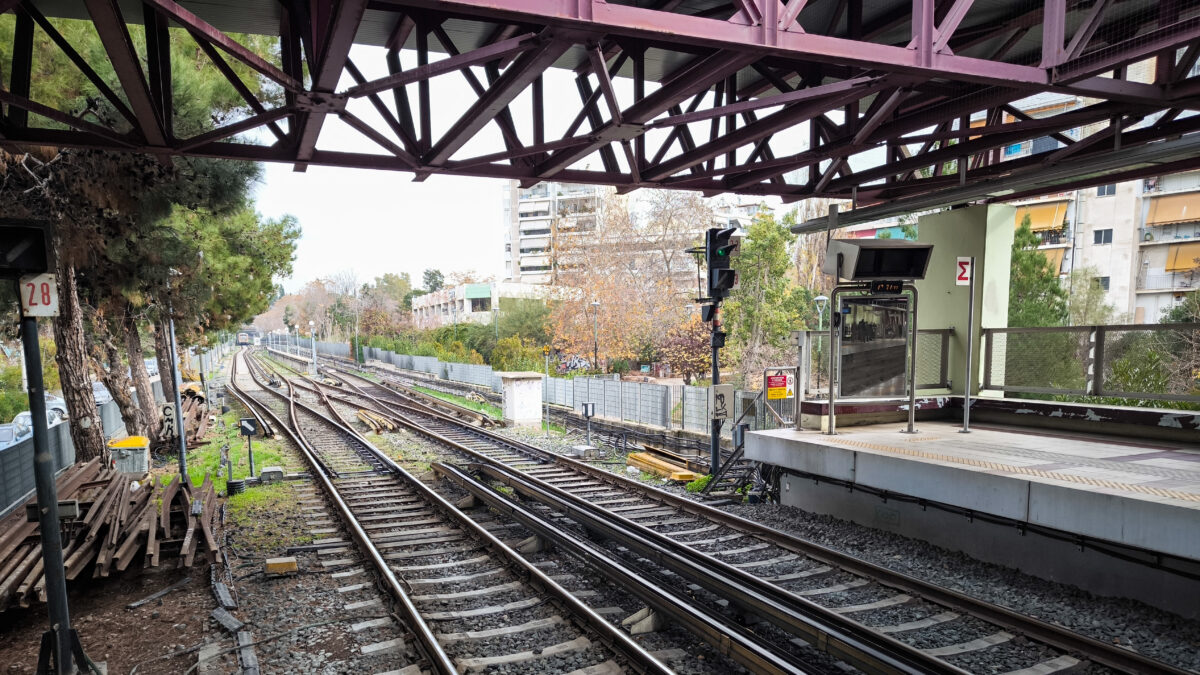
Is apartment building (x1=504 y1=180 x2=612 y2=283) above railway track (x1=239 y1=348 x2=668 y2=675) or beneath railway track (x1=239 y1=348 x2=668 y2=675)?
above

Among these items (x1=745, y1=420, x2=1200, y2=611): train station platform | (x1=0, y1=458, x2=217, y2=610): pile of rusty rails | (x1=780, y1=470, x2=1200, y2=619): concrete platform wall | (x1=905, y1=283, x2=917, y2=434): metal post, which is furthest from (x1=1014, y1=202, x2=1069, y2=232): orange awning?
(x1=0, y1=458, x2=217, y2=610): pile of rusty rails

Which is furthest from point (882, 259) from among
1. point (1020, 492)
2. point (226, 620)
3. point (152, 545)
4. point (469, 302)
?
point (469, 302)

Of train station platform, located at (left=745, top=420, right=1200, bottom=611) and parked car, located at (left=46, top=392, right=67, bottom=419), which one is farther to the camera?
parked car, located at (left=46, top=392, right=67, bottom=419)

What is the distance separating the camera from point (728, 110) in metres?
6.68

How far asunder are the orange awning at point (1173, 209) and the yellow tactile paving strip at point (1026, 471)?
149 feet

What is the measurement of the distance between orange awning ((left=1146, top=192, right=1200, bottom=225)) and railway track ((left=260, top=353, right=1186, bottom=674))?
46.4m

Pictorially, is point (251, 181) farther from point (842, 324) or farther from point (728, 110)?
point (842, 324)

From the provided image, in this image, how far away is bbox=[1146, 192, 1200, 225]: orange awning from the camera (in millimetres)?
39594


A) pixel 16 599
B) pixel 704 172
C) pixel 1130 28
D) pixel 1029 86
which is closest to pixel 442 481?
pixel 16 599

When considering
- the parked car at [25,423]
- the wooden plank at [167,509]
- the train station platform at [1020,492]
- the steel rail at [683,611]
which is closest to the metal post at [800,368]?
the train station platform at [1020,492]

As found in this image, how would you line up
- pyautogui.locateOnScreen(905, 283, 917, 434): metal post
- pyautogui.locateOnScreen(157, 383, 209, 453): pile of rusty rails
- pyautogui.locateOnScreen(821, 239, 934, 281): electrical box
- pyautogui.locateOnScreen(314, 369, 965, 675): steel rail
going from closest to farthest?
1. pyautogui.locateOnScreen(314, 369, 965, 675): steel rail
2. pyautogui.locateOnScreen(821, 239, 934, 281): electrical box
3. pyautogui.locateOnScreen(905, 283, 917, 434): metal post
4. pyautogui.locateOnScreen(157, 383, 209, 453): pile of rusty rails

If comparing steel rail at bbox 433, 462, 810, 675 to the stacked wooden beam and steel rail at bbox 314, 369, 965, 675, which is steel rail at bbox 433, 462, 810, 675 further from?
the stacked wooden beam

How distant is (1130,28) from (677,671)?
949 centimetres

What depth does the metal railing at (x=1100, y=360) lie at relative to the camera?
8.68m
